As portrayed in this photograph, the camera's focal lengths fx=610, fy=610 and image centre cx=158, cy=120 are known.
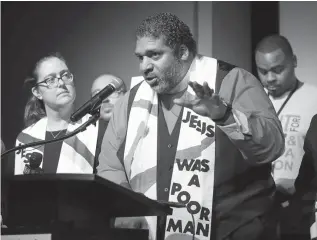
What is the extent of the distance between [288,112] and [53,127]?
1211 mm

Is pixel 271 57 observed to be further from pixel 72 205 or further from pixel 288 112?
pixel 72 205

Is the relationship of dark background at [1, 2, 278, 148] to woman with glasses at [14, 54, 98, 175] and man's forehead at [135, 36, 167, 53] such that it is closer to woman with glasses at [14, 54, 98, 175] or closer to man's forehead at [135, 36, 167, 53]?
woman with glasses at [14, 54, 98, 175]

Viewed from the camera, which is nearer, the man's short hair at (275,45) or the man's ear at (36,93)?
the man's short hair at (275,45)

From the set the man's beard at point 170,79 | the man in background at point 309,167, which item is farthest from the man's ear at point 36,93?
the man in background at point 309,167

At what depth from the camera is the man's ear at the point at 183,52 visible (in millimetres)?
2693

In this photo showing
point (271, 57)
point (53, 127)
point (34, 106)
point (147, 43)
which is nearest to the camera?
point (147, 43)

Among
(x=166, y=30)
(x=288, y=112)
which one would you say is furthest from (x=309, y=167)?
(x=166, y=30)

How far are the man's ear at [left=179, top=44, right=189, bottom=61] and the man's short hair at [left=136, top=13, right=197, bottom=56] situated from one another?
0.02 m

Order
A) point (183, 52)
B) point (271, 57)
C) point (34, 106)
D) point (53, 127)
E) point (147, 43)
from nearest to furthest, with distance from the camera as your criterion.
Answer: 1. point (147, 43)
2. point (183, 52)
3. point (271, 57)
4. point (53, 127)
5. point (34, 106)

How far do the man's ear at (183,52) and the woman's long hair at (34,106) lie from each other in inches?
33.0

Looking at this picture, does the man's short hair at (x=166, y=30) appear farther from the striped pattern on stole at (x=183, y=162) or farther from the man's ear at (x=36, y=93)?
the man's ear at (x=36, y=93)

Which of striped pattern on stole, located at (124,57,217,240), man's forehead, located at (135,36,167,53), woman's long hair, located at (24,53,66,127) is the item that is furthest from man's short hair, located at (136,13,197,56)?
woman's long hair, located at (24,53,66,127)

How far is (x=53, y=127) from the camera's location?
10.4 ft

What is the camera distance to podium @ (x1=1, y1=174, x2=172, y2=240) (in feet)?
5.28
